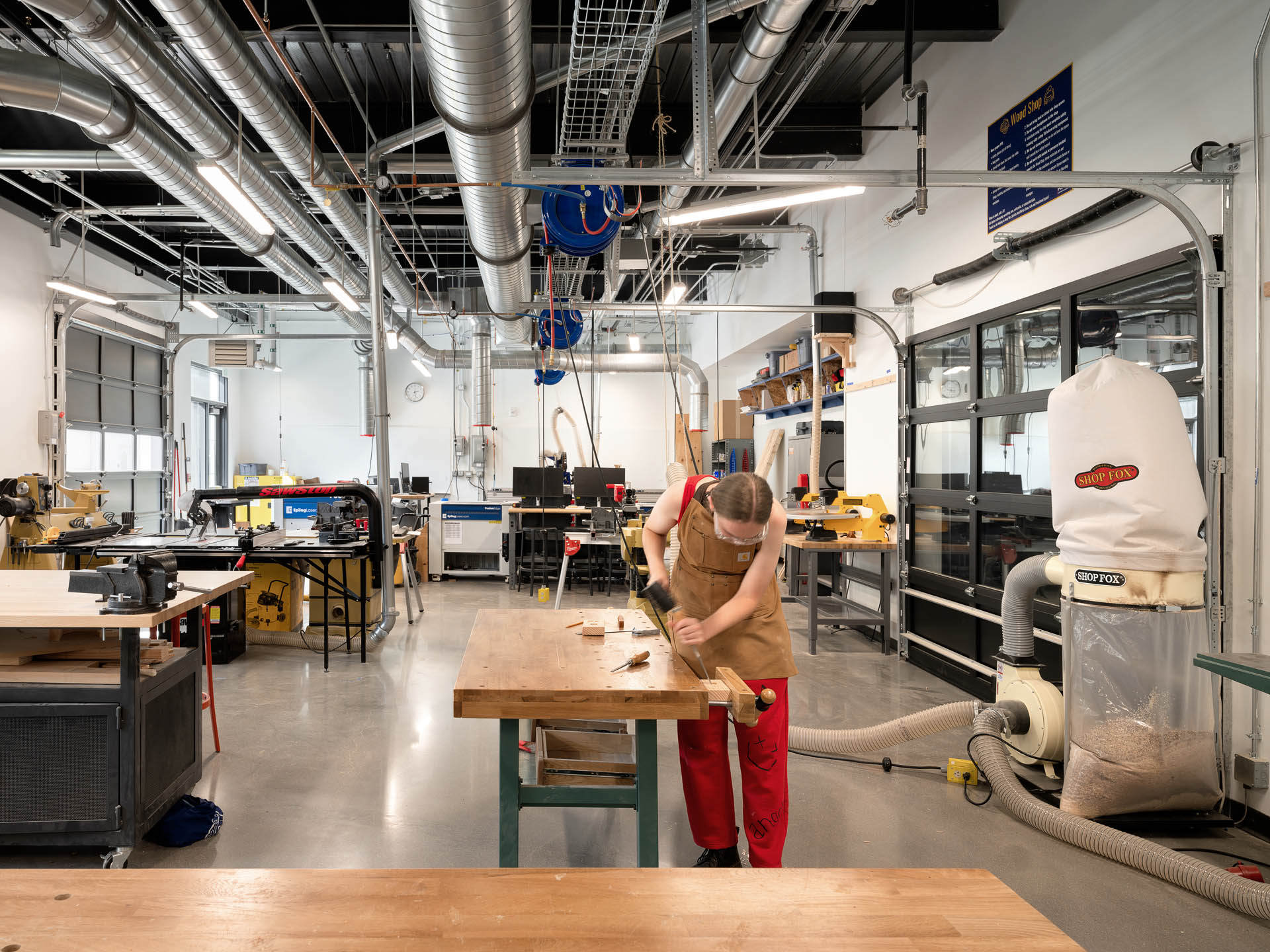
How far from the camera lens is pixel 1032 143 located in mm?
3926

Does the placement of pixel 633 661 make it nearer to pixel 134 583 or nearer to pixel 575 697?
pixel 575 697

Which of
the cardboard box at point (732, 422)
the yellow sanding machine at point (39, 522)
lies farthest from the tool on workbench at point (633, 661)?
the cardboard box at point (732, 422)

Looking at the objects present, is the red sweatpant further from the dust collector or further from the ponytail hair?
the dust collector

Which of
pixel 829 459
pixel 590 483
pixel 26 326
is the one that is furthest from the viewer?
pixel 590 483

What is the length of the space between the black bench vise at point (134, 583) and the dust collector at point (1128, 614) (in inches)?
129

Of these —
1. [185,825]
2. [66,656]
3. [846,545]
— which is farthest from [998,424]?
[66,656]

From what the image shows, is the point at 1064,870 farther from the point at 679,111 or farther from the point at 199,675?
the point at 679,111

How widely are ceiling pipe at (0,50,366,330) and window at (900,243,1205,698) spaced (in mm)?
5175

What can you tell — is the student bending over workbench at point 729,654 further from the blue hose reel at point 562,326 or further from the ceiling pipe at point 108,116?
the blue hose reel at point 562,326

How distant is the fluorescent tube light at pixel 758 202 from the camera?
3363 mm

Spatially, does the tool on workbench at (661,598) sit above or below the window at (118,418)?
below

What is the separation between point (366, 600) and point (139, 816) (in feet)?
9.17

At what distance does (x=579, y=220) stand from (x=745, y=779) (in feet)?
11.5

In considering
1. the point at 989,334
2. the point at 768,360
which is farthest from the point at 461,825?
the point at 768,360
